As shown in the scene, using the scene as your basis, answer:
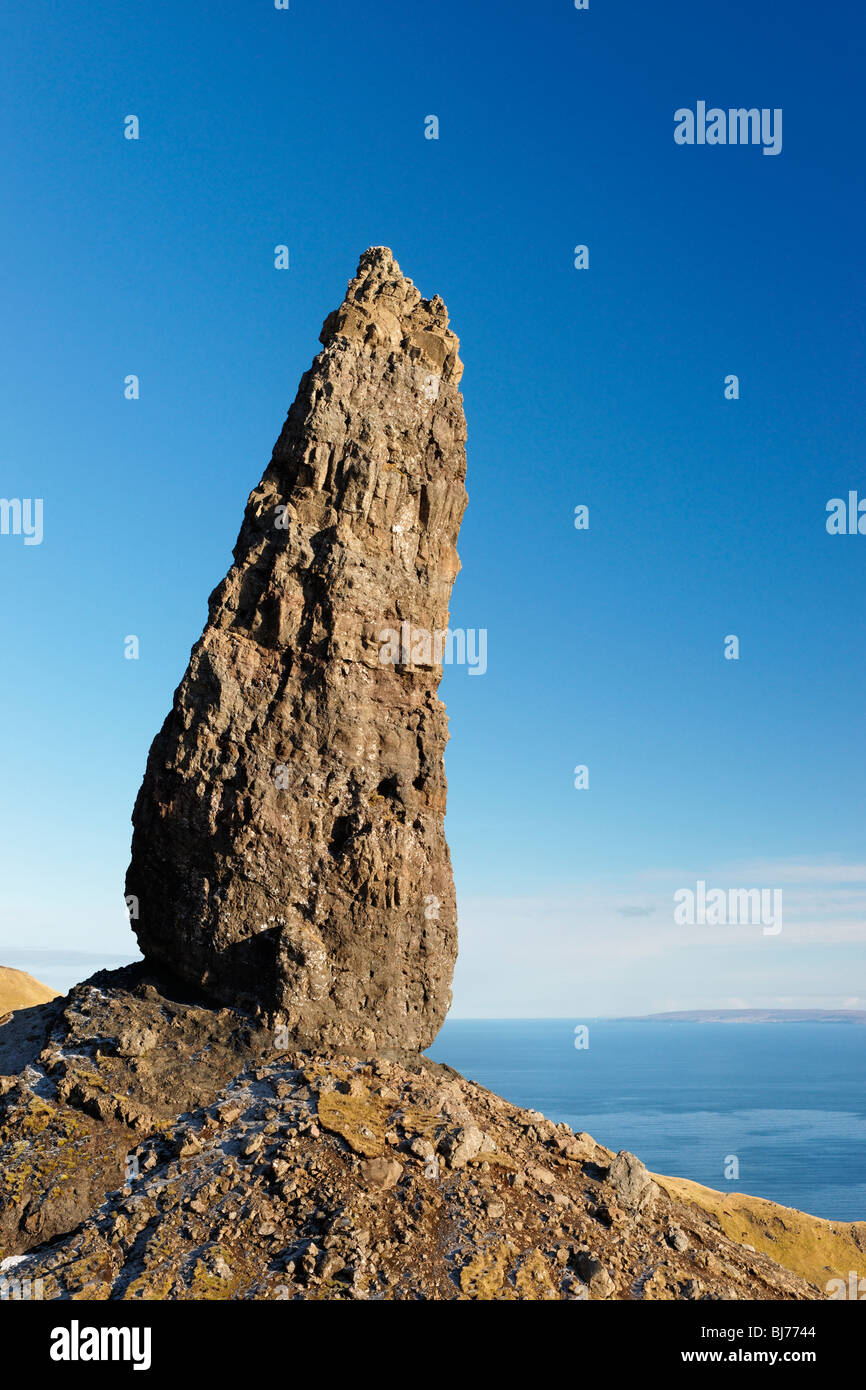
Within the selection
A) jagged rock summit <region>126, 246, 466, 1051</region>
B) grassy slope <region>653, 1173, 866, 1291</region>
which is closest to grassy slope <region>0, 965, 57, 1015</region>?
grassy slope <region>653, 1173, 866, 1291</region>

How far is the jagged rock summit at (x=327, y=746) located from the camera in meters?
23.0

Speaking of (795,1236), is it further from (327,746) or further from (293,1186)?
(293,1186)

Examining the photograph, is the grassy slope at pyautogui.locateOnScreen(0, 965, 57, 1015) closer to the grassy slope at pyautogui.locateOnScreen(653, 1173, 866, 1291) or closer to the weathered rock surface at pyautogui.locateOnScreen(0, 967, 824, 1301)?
the grassy slope at pyautogui.locateOnScreen(653, 1173, 866, 1291)

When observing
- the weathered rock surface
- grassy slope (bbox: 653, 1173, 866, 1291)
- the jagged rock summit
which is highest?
the jagged rock summit

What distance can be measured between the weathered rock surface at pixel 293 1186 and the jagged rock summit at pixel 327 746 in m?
1.66

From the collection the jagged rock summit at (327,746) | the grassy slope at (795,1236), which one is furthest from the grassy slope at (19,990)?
the jagged rock summit at (327,746)

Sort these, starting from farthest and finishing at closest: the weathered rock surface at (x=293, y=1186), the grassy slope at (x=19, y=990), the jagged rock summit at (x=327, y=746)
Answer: the grassy slope at (x=19, y=990) < the jagged rock summit at (x=327, y=746) < the weathered rock surface at (x=293, y=1186)

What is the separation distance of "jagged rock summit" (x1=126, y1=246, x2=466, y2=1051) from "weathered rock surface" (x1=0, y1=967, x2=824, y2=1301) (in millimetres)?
1657

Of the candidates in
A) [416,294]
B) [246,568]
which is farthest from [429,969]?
[416,294]

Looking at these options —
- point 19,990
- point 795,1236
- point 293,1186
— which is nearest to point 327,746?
point 293,1186

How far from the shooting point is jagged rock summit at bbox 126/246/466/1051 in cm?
2302

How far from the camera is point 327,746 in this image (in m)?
24.3

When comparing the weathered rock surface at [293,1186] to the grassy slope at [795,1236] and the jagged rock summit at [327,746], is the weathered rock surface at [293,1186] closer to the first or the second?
the jagged rock summit at [327,746]
